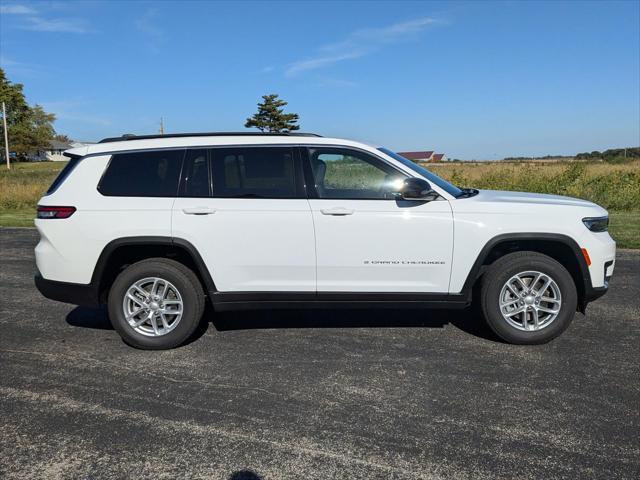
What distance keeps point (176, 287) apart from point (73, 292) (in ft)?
3.12

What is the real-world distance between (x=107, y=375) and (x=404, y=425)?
2.39m

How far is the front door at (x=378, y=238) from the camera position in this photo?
4473mm

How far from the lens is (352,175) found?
4570mm

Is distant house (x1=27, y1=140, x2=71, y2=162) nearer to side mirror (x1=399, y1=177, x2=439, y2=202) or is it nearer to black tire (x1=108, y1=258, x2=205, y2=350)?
black tire (x1=108, y1=258, x2=205, y2=350)

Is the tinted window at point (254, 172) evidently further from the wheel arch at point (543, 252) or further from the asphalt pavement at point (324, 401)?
the wheel arch at point (543, 252)

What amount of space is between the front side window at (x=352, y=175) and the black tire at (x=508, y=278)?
1.17 metres

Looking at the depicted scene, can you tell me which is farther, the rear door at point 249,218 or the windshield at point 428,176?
the windshield at point 428,176

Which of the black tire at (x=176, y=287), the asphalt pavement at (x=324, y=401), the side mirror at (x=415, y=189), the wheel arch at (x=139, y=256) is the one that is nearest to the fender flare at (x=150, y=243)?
the wheel arch at (x=139, y=256)

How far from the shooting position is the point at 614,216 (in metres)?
13.2

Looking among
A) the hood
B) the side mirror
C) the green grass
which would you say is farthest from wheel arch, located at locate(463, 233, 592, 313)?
the green grass

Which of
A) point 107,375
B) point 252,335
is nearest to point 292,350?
point 252,335

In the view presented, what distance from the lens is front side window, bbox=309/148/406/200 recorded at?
15.0 ft

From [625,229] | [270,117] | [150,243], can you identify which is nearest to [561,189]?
[625,229]

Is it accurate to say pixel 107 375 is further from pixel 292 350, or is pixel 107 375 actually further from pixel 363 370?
pixel 363 370
